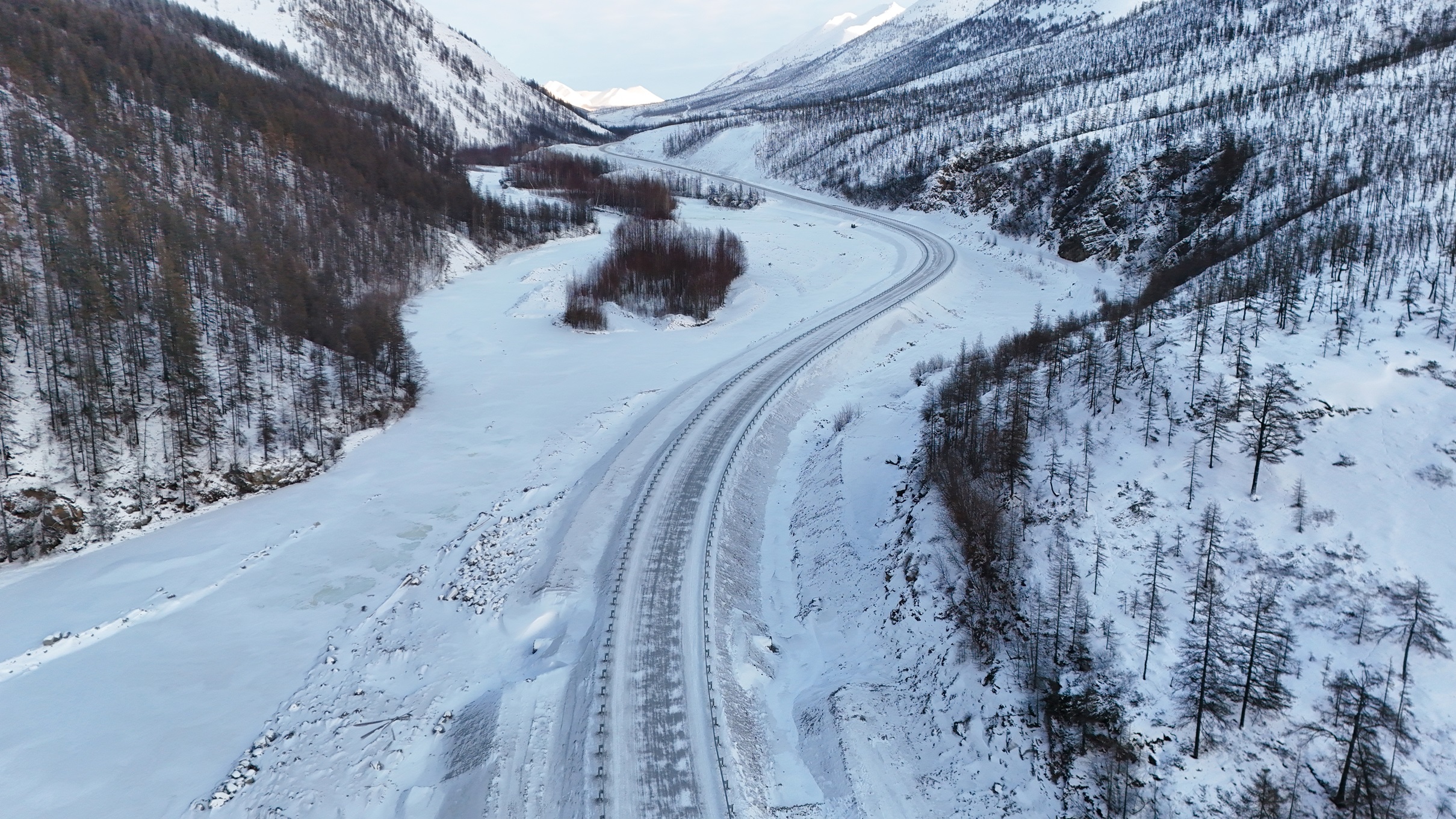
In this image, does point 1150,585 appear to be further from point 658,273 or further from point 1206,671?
point 658,273

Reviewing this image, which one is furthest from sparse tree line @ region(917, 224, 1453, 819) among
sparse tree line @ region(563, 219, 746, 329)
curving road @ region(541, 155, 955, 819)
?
sparse tree line @ region(563, 219, 746, 329)

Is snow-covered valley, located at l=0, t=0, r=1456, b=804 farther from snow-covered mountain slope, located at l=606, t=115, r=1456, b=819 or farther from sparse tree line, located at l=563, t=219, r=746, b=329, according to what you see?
sparse tree line, located at l=563, t=219, r=746, b=329

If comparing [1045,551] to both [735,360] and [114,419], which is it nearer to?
[735,360]

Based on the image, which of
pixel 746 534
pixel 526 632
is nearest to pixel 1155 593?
pixel 746 534

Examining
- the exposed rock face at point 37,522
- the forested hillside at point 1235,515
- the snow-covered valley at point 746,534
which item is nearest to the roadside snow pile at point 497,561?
the snow-covered valley at point 746,534

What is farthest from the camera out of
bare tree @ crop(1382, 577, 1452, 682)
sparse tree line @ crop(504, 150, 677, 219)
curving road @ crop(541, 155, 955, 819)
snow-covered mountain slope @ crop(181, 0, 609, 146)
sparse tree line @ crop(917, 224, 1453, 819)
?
snow-covered mountain slope @ crop(181, 0, 609, 146)

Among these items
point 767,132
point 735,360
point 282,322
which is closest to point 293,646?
point 282,322

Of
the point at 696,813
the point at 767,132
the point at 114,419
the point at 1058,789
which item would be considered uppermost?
the point at 767,132
